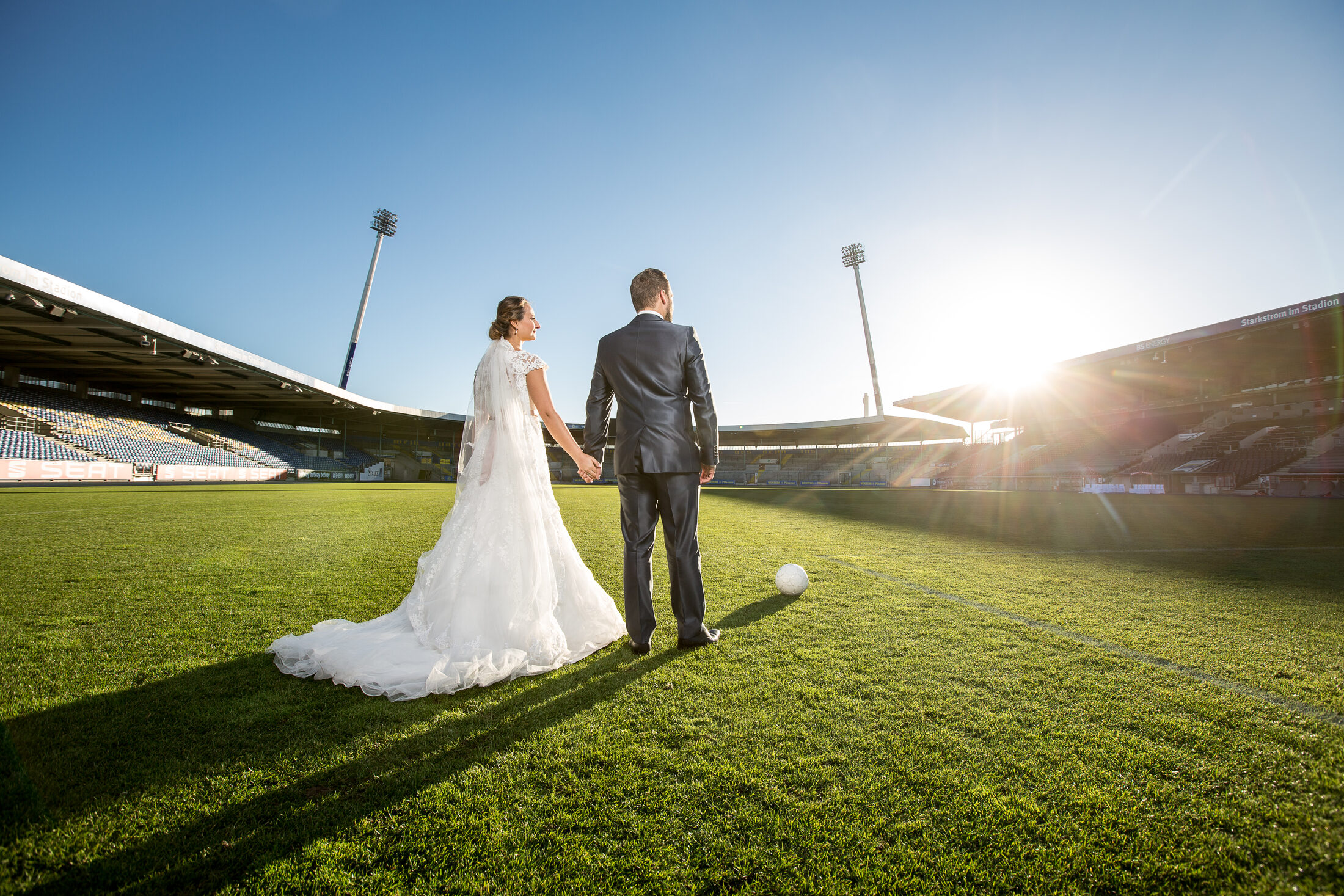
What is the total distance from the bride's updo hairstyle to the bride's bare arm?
0.99 feet

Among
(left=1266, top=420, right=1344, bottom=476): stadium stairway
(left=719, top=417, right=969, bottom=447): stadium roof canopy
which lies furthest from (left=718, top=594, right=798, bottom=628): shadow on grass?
(left=719, top=417, right=969, bottom=447): stadium roof canopy

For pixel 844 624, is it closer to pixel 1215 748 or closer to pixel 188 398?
pixel 1215 748

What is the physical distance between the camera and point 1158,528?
8555 mm

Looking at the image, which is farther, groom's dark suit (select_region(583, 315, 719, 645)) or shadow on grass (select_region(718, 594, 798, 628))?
shadow on grass (select_region(718, 594, 798, 628))

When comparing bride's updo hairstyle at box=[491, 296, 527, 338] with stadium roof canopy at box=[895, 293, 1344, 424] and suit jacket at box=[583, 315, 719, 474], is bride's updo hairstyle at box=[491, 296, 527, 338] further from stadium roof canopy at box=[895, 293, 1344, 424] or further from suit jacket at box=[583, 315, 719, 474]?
stadium roof canopy at box=[895, 293, 1344, 424]

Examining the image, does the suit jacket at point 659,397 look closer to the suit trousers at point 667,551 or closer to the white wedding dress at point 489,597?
the suit trousers at point 667,551

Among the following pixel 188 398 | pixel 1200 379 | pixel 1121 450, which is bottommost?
pixel 1121 450

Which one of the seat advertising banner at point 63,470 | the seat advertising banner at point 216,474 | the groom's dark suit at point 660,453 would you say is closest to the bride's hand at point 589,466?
the groom's dark suit at point 660,453

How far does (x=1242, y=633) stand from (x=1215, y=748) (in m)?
1.84

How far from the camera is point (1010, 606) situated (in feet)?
11.8

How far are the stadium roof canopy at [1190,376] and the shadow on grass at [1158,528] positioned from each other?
5.90 metres

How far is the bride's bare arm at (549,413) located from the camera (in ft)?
9.83

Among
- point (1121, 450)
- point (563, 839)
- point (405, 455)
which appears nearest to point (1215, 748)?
point (563, 839)

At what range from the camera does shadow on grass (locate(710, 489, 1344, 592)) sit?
17.1 ft
